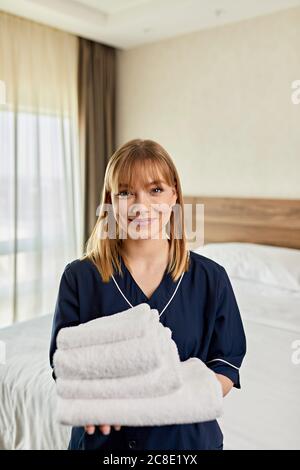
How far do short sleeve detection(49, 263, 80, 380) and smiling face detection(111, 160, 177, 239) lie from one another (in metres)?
0.17

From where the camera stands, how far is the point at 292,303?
249cm

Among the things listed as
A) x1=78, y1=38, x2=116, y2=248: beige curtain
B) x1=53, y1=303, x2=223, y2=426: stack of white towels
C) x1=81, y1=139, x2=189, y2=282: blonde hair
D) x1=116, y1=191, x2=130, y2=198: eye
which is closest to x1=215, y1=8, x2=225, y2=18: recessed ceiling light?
x1=78, y1=38, x2=116, y2=248: beige curtain

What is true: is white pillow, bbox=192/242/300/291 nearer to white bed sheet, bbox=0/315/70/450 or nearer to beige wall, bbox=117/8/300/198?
beige wall, bbox=117/8/300/198

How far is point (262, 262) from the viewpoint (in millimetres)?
2809

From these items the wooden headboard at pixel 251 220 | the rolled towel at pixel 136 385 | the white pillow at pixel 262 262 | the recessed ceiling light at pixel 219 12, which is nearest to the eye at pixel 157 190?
the rolled towel at pixel 136 385

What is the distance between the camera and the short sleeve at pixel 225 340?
988 mm

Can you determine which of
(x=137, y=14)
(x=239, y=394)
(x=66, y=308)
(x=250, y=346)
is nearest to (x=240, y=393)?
(x=239, y=394)

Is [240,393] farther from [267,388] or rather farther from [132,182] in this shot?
[132,182]

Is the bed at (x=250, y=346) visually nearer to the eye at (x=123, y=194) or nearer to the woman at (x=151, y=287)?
the woman at (x=151, y=287)

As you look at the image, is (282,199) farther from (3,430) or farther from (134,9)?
(3,430)

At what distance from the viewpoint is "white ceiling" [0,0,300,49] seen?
290 cm

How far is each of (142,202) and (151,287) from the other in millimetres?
196

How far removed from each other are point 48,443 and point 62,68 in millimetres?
2848
